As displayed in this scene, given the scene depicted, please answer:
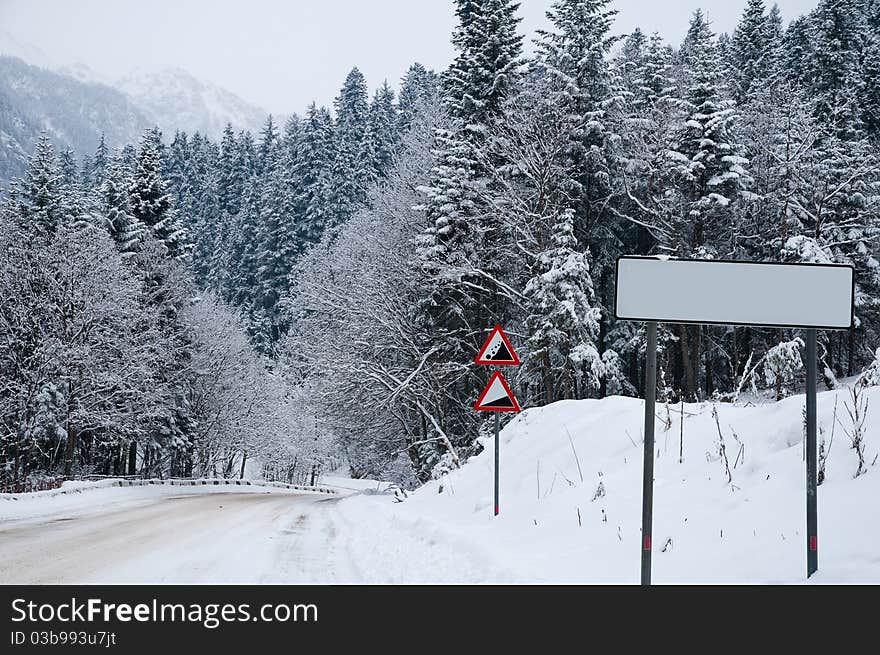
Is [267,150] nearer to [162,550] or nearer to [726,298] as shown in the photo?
[162,550]

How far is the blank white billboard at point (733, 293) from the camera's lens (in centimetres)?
461

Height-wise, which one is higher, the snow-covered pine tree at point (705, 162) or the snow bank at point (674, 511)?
the snow-covered pine tree at point (705, 162)

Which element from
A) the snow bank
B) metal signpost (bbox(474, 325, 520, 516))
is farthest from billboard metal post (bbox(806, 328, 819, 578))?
metal signpost (bbox(474, 325, 520, 516))

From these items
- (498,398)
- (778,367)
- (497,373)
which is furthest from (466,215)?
(498,398)

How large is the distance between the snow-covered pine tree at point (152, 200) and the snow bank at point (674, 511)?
29593 mm

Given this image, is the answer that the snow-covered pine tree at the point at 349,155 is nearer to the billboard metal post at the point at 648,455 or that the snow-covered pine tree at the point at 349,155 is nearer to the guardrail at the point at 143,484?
the guardrail at the point at 143,484

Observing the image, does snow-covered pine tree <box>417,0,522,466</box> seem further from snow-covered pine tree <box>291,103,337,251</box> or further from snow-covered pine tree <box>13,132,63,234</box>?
snow-covered pine tree <box>291,103,337,251</box>

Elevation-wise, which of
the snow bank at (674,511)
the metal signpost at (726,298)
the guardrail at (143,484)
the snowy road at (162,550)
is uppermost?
the metal signpost at (726,298)

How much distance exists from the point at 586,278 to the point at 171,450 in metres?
26.3

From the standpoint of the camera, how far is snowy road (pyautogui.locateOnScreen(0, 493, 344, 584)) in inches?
307

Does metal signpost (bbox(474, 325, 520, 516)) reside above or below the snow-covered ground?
above

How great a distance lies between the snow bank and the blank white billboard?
164cm

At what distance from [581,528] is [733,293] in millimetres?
4262

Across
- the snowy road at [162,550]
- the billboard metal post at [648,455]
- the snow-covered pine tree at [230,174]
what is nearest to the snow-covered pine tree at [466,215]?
the snowy road at [162,550]
